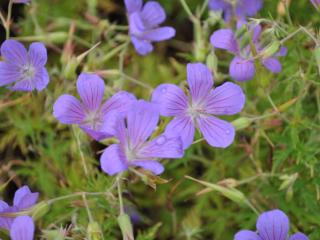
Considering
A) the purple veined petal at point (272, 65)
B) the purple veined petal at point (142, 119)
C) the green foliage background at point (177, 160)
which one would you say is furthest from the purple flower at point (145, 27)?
the purple veined petal at point (142, 119)

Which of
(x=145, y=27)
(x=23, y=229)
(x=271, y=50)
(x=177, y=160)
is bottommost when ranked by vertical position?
(x=177, y=160)

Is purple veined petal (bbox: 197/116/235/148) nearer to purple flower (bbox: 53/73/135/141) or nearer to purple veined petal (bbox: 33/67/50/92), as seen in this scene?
purple flower (bbox: 53/73/135/141)

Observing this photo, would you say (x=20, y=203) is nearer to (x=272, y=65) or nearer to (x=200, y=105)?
(x=200, y=105)

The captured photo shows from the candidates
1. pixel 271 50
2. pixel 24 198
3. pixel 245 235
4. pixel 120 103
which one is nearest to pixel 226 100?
pixel 271 50

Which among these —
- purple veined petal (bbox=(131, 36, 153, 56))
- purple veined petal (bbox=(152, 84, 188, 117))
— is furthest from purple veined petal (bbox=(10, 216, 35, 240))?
purple veined petal (bbox=(131, 36, 153, 56))

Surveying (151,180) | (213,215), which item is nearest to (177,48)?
(213,215)

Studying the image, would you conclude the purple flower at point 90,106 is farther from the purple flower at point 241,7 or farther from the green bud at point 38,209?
the purple flower at point 241,7
